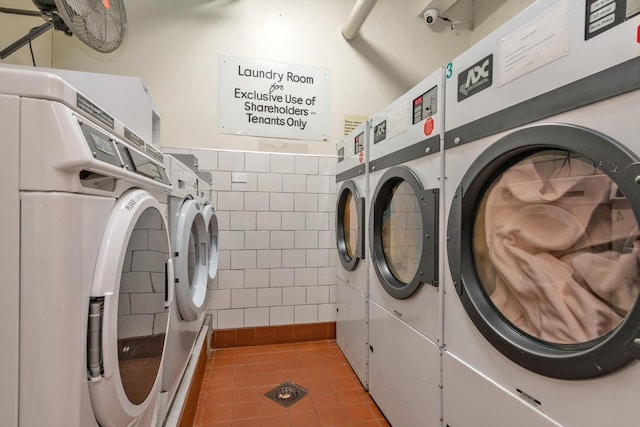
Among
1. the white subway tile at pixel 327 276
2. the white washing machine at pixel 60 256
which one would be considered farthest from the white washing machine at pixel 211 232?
the white washing machine at pixel 60 256

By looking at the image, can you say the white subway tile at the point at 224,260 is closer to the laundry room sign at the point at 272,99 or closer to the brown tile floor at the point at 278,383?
the brown tile floor at the point at 278,383

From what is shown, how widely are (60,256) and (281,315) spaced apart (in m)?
2.37

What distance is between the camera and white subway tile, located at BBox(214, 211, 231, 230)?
2.65 m

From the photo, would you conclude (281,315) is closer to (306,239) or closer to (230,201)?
(306,239)

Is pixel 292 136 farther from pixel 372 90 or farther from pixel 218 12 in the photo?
pixel 218 12

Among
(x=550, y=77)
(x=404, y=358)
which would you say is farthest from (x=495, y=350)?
(x=550, y=77)

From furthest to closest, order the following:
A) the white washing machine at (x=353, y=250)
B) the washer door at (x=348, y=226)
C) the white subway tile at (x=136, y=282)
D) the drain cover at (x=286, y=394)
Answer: the washer door at (x=348, y=226) < the white washing machine at (x=353, y=250) < the drain cover at (x=286, y=394) < the white subway tile at (x=136, y=282)

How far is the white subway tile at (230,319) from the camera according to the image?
2637mm

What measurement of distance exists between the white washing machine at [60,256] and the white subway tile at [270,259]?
6.66 feet

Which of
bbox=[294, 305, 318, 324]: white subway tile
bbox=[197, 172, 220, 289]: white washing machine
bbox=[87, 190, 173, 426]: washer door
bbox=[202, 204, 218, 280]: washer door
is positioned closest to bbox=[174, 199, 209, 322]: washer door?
bbox=[87, 190, 173, 426]: washer door

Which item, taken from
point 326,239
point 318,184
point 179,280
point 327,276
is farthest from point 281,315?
point 179,280

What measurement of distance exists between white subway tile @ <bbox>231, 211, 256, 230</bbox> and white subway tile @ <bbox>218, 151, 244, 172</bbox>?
1.32 ft

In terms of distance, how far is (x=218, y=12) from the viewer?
2688 millimetres

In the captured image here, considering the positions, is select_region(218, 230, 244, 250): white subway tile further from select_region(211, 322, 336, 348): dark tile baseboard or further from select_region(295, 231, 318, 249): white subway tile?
select_region(211, 322, 336, 348): dark tile baseboard
